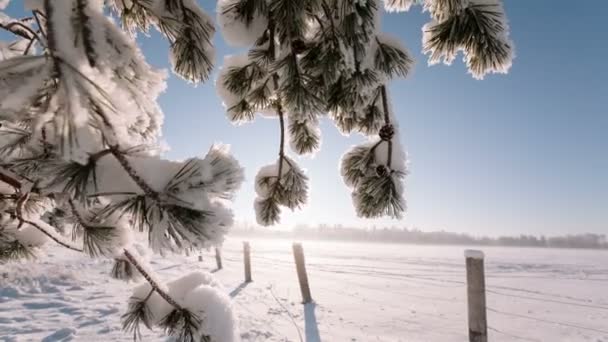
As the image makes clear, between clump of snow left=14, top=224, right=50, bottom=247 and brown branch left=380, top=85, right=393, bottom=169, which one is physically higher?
brown branch left=380, top=85, right=393, bottom=169

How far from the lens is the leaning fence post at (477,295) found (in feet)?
15.2

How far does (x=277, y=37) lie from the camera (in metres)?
1.79

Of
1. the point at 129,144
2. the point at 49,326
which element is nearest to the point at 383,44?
the point at 129,144

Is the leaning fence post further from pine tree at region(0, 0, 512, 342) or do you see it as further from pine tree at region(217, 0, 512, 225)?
pine tree at region(217, 0, 512, 225)

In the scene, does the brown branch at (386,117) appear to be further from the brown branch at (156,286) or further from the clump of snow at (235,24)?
the brown branch at (156,286)

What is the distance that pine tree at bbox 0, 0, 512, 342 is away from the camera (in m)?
0.66

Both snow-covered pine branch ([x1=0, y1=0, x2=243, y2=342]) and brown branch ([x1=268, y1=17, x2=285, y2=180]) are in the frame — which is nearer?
snow-covered pine branch ([x1=0, y1=0, x2=243, y2=342])

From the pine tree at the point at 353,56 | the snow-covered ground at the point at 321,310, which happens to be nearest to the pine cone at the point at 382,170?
the pine tree at the point at 353,56

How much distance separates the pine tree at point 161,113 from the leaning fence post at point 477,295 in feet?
11.6

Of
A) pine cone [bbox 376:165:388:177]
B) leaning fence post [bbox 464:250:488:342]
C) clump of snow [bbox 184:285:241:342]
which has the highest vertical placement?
pine cone [bbox 376:165:388:177]

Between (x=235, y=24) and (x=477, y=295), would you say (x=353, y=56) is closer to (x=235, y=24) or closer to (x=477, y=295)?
(x=235, y=24)

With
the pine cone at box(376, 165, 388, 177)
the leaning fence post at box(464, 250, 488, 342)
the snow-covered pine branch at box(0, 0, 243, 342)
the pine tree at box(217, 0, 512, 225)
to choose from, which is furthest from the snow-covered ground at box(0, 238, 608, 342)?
the snow-covered pine branch at box(0, 0, 243, 342)

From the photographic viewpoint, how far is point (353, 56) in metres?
1.39

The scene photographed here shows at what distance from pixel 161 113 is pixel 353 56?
0.78 m
